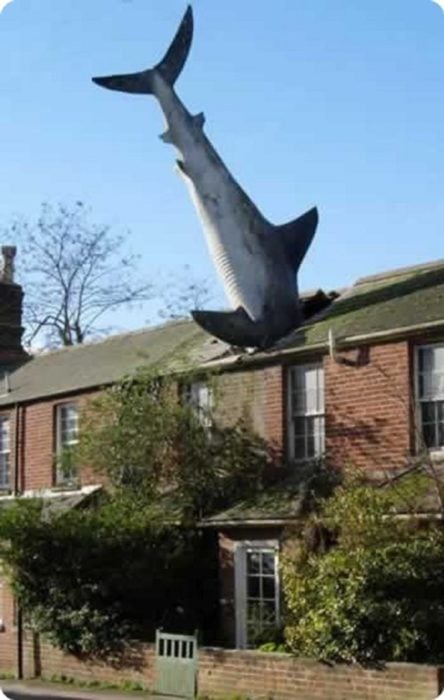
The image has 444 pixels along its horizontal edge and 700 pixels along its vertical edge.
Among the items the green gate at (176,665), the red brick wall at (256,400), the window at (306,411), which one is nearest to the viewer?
the green gate at (176,665)

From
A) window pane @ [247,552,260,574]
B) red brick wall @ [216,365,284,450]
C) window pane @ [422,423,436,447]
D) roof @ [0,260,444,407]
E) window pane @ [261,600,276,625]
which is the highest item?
roof @ [0,260,444,407]

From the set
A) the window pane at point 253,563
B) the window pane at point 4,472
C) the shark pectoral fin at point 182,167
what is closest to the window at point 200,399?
the window pane at point 253,563

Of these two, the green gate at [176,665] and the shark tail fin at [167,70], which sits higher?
the shark tail fin at [167,70]

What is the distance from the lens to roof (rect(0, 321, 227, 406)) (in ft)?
85.8

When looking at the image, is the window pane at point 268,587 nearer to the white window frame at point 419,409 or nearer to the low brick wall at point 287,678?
the low brick wall at point 287,678

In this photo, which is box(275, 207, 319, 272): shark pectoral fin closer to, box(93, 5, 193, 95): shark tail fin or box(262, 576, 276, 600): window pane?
box(93, 5, 193, 95): shark tail fin

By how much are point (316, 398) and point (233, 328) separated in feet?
8.19

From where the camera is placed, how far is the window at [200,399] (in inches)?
936

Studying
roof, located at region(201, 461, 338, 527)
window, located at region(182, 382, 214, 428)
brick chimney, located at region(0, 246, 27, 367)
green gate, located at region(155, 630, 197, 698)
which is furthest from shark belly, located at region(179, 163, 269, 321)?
brick chimney, located at region(0, 246, 27, 367)

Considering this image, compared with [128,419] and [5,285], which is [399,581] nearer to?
[128,419]

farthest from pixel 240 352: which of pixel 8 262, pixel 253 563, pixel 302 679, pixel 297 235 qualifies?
pixel 8 262

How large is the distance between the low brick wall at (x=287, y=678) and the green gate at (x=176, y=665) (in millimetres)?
163

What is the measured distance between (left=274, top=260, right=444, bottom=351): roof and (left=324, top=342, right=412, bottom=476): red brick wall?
1.48ft

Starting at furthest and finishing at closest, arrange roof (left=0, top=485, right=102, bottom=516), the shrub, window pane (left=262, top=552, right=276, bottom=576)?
roof (left=0, top=485, right=102, bottom=516) < window pane (left=262, top=552, right=276, bottom=576) < the shrub
